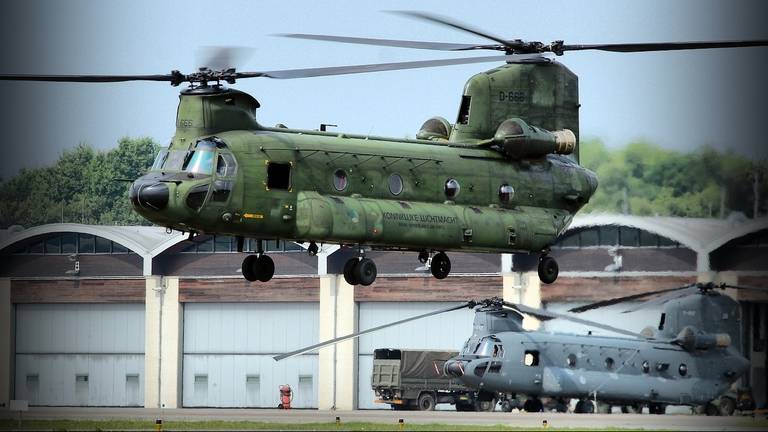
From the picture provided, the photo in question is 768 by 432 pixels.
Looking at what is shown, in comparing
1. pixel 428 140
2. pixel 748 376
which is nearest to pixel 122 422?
pixel 428 140

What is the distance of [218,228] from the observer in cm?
4297

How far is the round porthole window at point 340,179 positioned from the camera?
4447 centimetres

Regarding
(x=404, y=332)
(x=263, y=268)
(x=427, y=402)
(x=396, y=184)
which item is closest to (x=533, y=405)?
(x=427, y=402)

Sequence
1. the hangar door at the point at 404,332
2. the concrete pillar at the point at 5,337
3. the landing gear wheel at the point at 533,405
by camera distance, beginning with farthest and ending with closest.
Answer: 1. the concrete pillar at the point at 5,337
2. the hangar door at the point at 404,332
3. the landing gear wheel at the point at 533,405

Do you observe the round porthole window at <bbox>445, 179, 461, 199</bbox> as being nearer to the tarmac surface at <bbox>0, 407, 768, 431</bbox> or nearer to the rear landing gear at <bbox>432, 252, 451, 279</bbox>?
the rear landing gear at <bbox>432, 252, 451, 279</bbox>

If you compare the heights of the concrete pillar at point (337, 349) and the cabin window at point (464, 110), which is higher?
the cabin window at point (464, 110)

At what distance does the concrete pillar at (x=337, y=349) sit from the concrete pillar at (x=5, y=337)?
1383cm

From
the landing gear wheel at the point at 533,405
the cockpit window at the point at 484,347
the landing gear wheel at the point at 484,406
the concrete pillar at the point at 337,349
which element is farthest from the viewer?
the concrete pillar at the point at 337,349

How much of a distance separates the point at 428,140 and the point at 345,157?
4168 mm

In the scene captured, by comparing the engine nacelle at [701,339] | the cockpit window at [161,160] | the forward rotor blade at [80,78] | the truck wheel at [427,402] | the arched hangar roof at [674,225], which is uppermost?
the forward rotor blade at [80,78]

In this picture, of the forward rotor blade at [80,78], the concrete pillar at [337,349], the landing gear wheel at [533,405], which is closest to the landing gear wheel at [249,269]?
the forward rotor blade at [80,78]

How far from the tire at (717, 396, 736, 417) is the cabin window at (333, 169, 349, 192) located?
28282mm

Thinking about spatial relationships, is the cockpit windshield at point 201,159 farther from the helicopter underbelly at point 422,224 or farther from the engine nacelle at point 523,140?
the engine nacelle at point 523,140

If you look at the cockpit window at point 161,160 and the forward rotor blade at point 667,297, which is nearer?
the cockpit window at point 161,160
